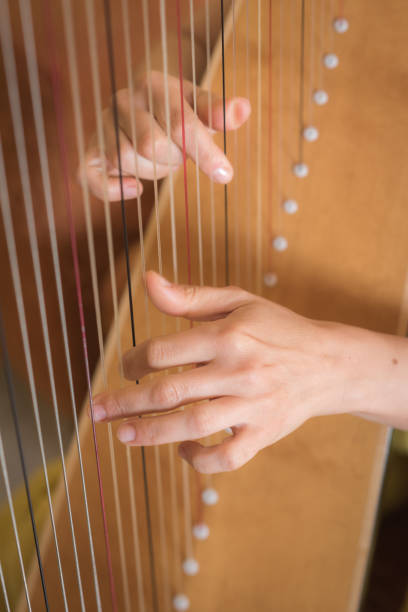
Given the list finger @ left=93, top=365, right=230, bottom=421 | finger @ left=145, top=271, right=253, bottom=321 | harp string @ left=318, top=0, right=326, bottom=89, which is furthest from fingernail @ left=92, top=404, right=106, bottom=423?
harp string @ left=318, top=0, right=326, bottom=89

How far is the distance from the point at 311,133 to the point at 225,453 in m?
0.59

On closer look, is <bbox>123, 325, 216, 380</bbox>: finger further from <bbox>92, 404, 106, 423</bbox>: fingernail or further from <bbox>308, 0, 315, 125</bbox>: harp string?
<bbox>308, 0, 315, 125</bbox>: harp string

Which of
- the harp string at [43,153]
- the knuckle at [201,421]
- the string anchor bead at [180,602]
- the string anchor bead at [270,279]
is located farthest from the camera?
the string anchor bead at [270,279]

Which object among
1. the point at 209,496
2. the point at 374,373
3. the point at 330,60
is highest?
the point at 330,60

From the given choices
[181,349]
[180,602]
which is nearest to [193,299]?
[181,349]

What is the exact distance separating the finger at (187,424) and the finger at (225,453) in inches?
0.7

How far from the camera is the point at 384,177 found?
3.01 feet

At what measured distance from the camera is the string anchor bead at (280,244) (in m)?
0.91

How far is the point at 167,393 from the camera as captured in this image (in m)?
0.51

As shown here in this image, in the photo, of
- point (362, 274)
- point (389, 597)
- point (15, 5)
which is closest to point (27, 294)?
point (15, 5)

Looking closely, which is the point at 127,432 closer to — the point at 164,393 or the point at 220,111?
the point at 164,393

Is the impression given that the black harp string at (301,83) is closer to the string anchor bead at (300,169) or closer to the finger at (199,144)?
the string anchor bead at (300,169)

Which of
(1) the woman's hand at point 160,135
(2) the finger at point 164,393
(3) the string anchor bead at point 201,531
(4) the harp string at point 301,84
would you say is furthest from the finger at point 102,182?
(3) the string anchor bead at point 201,531

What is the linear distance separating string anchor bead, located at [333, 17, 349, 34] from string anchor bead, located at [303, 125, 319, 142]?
167mm
